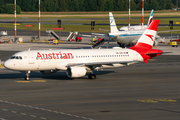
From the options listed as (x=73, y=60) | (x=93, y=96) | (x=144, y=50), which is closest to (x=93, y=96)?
(x=93, y=96)

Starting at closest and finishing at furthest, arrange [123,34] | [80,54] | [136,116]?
[136,116] → [80,54] → [123,34]

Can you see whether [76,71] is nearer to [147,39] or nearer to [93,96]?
[93,96]

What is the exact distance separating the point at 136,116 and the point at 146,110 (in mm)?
2288

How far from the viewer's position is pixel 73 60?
45.0 metres

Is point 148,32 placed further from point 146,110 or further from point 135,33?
point 135,33

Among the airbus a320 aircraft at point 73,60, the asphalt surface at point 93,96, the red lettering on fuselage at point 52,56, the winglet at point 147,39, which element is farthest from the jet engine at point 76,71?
the winglet at point 147,39

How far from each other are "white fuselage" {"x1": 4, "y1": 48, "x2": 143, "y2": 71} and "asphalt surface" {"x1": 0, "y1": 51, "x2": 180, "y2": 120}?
203cm

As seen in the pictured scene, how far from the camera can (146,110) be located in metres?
28.1

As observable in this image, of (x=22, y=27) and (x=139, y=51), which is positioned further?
(x=22, y=27)

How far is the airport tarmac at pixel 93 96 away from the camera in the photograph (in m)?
26.7

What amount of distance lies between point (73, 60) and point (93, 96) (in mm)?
11885

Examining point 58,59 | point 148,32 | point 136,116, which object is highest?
point 148,32

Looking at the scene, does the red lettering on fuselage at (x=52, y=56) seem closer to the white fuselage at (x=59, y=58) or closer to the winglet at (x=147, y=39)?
the white fuselage at (x=59, y=58)

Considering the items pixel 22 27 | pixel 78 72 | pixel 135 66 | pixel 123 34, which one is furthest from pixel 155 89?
pixel 22 27
